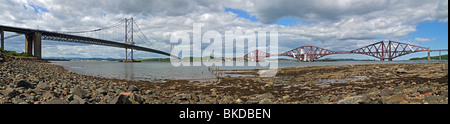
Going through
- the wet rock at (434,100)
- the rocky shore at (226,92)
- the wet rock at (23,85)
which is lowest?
the rocky shore at (226,92)

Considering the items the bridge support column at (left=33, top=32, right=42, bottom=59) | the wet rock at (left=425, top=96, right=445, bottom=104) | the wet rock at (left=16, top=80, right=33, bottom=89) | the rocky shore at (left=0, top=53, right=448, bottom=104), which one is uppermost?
the bridge support column at (left=33, top=32, right=42, bottom=59)

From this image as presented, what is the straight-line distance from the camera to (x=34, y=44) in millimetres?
51281

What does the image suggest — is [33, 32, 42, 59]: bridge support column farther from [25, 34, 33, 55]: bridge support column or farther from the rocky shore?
the rocky shore

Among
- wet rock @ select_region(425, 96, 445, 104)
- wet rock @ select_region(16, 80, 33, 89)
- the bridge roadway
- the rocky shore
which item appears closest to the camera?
wet rock @ select_region(425, 96, 445, 104)

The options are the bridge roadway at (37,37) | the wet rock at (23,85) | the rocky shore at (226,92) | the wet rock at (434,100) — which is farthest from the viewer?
the bridge roadway at (37,37)

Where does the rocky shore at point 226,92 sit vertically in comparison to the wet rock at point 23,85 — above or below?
below

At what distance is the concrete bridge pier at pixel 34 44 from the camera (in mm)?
50344

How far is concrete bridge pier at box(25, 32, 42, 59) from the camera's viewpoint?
50.3m

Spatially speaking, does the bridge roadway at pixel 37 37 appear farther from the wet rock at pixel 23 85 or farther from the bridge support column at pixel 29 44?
the wet rock at pixel 23 85

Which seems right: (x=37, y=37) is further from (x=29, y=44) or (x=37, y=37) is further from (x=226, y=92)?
(x=226, y=92)

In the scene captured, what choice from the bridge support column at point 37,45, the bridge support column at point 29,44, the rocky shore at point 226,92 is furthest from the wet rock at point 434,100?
the bridge support column at point 29,44

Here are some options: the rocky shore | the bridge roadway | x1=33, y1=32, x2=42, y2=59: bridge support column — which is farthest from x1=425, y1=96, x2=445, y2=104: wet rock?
x1=33, y1=32, x2=42, y2=59: bridge support column
